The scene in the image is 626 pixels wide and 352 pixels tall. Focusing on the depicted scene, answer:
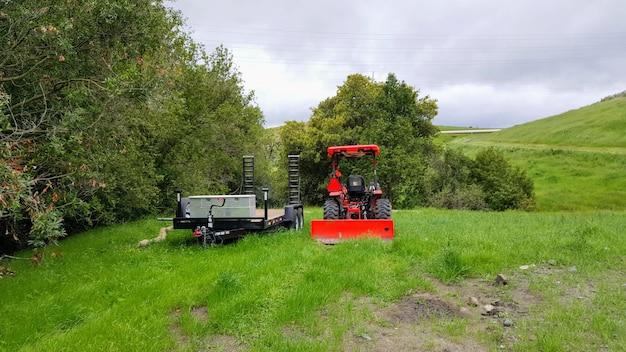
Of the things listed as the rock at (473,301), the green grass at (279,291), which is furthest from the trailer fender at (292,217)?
the rock at (473,301)

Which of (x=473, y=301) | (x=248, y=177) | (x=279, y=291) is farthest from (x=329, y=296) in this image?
(x=248, y=177)

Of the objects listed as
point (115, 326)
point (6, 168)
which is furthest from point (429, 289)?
point (6, 168)

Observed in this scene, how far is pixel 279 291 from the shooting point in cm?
527

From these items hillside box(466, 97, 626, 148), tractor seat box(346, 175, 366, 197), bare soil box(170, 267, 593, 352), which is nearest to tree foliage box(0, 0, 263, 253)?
bare soil box(170, 267, 593, 352)

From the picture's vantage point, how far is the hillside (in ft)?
149

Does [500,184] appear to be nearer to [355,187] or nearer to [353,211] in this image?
[355,187]

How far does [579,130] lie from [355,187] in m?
50.7

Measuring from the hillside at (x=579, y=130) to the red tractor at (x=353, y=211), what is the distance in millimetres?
42499

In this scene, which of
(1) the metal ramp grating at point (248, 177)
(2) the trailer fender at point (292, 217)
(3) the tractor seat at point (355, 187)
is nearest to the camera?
(2) the trailer fender at point (292, 217)

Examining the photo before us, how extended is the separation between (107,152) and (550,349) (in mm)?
7444

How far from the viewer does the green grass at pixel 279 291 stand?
414 cm

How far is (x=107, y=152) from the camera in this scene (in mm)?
7812

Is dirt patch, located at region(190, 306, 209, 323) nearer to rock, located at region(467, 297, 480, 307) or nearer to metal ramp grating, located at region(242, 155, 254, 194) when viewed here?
rock, located at region(467, 297, 480, 307)

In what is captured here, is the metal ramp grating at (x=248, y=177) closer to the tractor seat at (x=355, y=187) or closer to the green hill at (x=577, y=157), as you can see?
the tractor seat at (x=355, y=187)
